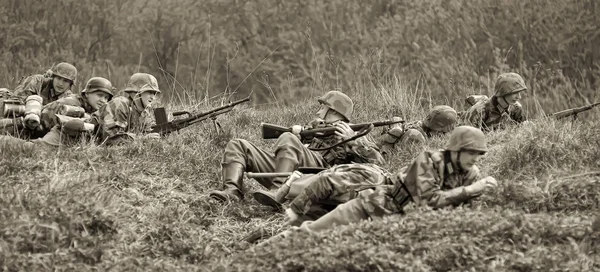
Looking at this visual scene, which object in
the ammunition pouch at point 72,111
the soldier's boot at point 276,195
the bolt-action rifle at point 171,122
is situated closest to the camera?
the soldier's boot at point 276,195

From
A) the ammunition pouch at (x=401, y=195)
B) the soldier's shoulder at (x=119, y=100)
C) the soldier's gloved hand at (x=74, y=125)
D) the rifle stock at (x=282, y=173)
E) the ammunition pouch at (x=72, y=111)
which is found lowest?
the rifle stock at (x=282, y=173)

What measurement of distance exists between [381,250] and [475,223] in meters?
0.84

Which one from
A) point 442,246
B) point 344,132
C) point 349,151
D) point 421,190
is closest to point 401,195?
point 421,190

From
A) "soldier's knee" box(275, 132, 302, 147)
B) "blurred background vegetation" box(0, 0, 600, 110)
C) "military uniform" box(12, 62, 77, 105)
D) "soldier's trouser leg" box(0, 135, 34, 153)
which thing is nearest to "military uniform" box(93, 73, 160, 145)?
"soldier's trouser leg" box(0, 135, 34, 153)

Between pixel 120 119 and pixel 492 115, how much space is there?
4.10 meters

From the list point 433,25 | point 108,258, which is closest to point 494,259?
point 108,258

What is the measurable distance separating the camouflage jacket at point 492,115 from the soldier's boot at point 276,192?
2686mm

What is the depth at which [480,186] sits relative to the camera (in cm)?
1016

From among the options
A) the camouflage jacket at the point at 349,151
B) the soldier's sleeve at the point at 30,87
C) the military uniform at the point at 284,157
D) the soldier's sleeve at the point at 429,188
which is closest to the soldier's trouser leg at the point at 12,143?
the military uniform at the point at 284,157

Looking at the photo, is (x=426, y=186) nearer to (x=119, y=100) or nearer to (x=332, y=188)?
(x=332, y=188)

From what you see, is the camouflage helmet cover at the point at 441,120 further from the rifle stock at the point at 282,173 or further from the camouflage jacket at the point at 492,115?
the rifle stock at the point at 282,173

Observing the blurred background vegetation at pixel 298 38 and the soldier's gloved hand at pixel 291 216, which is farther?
the blurred background vegetation at pixel 298 38

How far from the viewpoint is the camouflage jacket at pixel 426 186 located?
10070mm

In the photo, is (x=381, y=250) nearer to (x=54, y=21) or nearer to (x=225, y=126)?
(x=225, y=126)
